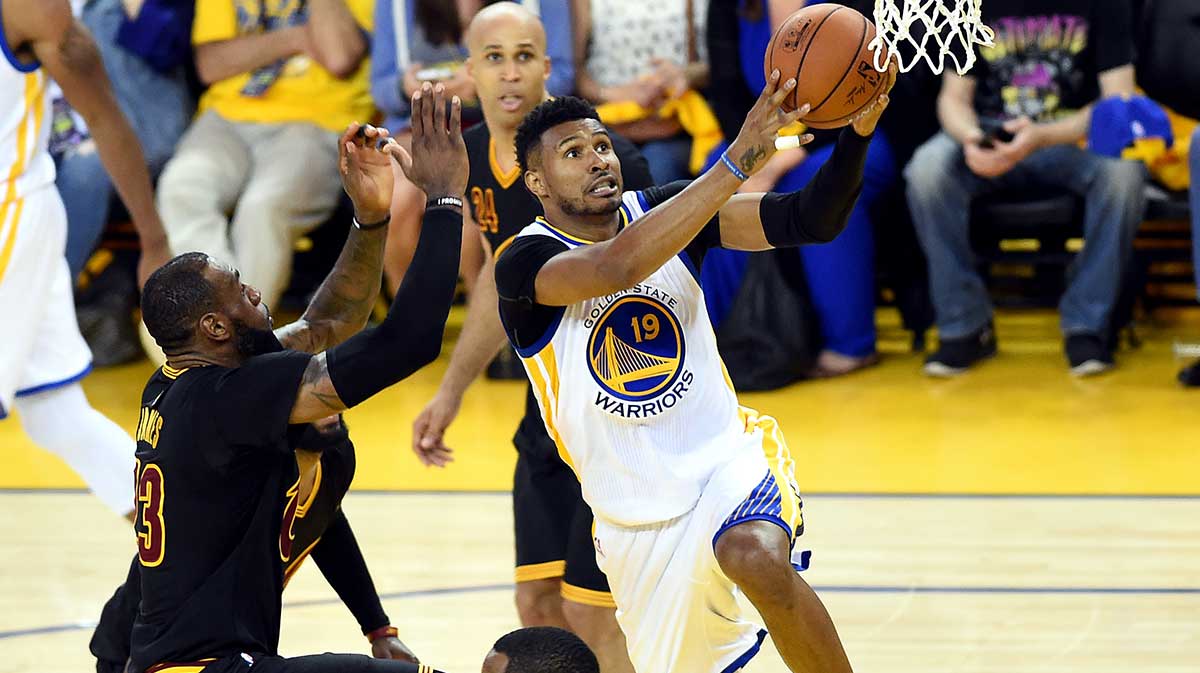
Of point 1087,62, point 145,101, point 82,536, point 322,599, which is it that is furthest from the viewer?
point 145,101

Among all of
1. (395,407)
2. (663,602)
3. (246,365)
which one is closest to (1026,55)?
(395,407)

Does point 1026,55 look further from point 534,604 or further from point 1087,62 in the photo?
point 534,604

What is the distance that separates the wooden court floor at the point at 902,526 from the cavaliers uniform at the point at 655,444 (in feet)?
3.50

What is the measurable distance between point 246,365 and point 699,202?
1009 mm

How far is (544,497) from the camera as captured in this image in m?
4.63

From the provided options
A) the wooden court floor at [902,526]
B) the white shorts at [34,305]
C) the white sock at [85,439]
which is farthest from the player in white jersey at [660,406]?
the white shorts at [34,305]

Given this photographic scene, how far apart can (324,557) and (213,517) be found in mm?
772

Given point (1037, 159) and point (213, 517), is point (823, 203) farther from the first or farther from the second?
point (1037, 159)

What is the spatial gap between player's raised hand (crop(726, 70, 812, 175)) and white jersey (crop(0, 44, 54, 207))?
9.17ft

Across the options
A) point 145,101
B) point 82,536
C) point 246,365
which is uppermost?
point 246,365

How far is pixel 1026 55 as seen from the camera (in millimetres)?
8094

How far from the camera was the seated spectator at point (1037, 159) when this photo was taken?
7.93m

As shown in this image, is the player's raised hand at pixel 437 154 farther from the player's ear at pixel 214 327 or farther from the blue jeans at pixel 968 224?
the blue jeans at pixel 968 224

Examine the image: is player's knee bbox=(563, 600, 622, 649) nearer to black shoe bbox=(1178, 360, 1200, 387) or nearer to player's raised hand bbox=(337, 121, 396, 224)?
player's raised hand bbox=(337, 121, 396, 224)
